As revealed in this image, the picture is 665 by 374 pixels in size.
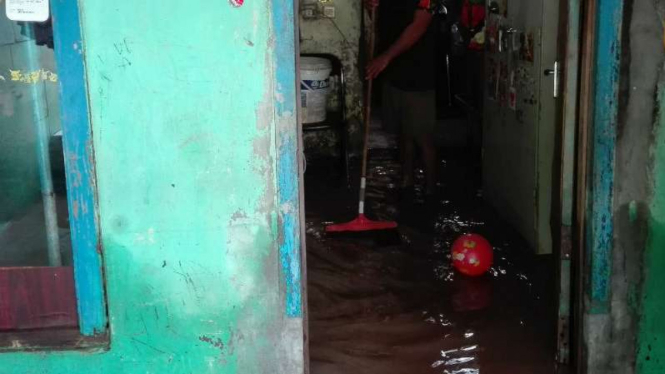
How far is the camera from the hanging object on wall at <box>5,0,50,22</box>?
2877 mm

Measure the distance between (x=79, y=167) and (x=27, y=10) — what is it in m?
0.65

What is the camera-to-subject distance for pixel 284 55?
9.41 ft

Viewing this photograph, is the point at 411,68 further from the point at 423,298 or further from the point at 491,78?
the point at 423,298

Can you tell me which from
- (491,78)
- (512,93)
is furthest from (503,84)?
(491,78)

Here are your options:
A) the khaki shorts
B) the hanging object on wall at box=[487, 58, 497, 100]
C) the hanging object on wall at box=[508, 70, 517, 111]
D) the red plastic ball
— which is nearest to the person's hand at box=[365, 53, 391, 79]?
the khaki shorts

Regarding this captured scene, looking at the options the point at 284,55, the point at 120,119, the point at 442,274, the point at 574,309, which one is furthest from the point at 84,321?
the point at 442,274

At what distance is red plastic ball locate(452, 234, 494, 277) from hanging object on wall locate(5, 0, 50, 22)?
2901 millimetres

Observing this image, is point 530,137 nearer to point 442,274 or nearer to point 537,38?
point 537,38

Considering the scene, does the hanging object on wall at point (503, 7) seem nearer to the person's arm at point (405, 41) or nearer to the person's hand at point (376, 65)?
the person's arm at point (405, 41)

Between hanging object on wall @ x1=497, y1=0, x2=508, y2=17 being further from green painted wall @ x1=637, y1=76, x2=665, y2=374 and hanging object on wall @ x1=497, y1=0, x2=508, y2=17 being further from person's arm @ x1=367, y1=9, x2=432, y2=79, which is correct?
green painted wall @ x1=637, y1=76, x2=665, y2=374

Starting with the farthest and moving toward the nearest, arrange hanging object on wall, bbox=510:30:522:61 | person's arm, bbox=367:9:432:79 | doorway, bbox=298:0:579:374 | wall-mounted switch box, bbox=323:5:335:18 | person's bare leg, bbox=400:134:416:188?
wall-mounted switch box, bbox=323:5:335:18 < person's bare leg, bbox=400:134:416:188 < person's arm, bbox=367:9:432:79 < hanging object on wall, bbox=510:30:522:61 < doorway, bbox=298:0:579:374

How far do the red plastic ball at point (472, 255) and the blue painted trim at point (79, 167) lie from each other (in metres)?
2.46

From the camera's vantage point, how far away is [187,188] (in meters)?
2.95

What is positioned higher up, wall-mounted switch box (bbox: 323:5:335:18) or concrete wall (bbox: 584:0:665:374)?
wall-mounted switch box (bbox: 323:5:335:18)
